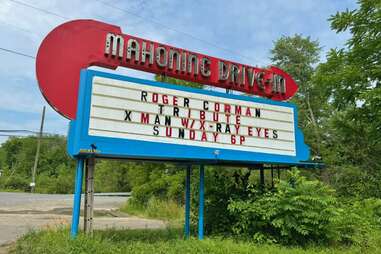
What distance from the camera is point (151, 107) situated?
7824 millimetres

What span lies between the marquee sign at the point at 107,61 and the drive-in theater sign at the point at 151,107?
0.07 ft

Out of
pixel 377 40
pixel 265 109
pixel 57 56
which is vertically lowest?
pixel 265 109

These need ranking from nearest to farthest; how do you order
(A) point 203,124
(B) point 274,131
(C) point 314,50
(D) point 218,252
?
(D) point 218,252
(A) point 203,124
(B) point 274,131
(C) point 314,50

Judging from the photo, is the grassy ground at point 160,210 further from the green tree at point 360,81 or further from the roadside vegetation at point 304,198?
the green tree at point 360,81

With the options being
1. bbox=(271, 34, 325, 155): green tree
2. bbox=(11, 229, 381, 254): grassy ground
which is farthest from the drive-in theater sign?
bbox=(271, 34, 325, 155): green tree

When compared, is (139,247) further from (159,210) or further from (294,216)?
(159,210)

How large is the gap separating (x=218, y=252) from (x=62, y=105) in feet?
14.9

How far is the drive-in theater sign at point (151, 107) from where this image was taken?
729 cm

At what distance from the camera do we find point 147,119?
7.71 m

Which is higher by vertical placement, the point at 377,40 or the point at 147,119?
the point at 377,40

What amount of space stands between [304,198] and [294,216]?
19.4 inches

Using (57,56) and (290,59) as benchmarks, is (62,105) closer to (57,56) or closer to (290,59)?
(57,56)

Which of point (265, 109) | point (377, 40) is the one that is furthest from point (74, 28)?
point (377, 40)

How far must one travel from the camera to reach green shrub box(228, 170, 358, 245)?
8.04 meters
